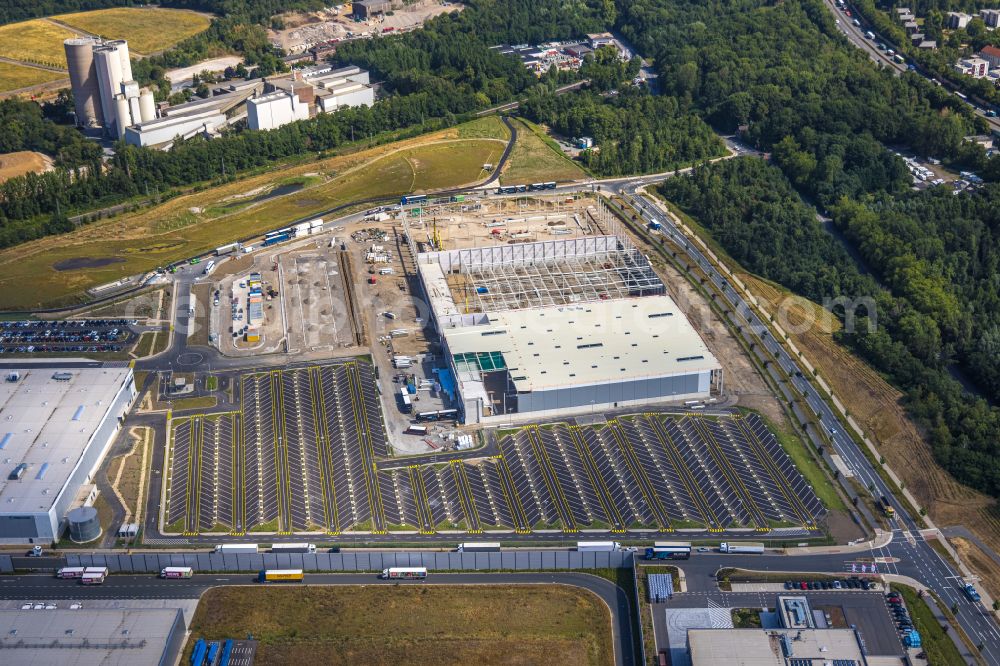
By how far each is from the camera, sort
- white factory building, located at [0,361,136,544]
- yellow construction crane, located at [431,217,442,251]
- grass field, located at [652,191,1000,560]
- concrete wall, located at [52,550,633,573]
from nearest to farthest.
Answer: concrete wall, located at [52,550,633,573] → white factory building, located at [0,361,136,544] → grass field, located at [652,191,1000,560] → yellow construction crane, located at [431,217,442,251]

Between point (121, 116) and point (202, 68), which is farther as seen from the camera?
point (202, 68)

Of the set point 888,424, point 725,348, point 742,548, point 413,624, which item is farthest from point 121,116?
point 742,548

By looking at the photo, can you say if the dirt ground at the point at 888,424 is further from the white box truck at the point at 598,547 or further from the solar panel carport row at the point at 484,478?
the white box truck at the point at 598,547

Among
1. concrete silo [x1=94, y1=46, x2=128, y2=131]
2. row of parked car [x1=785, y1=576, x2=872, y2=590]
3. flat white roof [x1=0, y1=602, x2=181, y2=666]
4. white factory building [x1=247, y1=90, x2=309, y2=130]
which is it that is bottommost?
row of parked car [x1=785, y1=576, x2=872, y2=590]

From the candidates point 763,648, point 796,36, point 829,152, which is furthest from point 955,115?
point 763,648

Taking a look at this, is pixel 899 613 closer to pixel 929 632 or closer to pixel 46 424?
pixel 929 632

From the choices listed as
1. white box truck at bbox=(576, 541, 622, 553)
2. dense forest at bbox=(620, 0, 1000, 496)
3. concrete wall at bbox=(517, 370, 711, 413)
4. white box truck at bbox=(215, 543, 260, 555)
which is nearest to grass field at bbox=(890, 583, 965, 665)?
dense forest at bbox=(620, 0, 1000, 496)

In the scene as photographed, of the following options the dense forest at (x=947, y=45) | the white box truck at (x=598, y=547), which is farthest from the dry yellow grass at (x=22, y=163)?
the dense forest at (x=947, y=45)

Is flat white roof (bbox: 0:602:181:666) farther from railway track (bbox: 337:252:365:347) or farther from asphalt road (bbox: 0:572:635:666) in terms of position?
railway track (bbox: 337:252:365:347)
